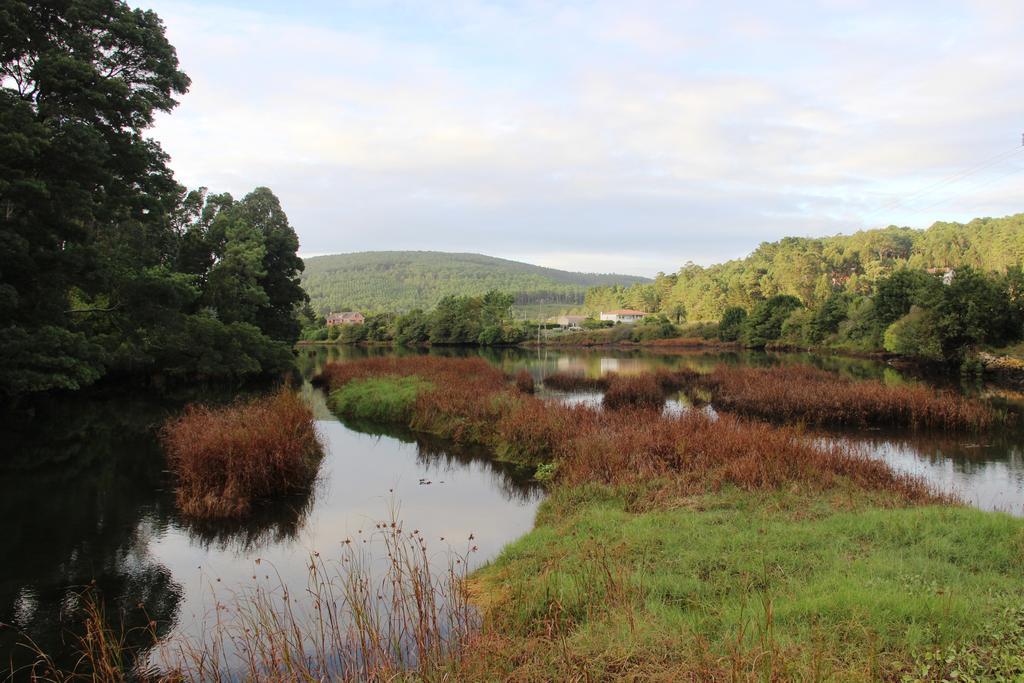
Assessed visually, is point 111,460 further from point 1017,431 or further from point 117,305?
point 1017,431

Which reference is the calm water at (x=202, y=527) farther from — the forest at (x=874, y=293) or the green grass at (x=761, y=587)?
the forest at (x=874, y=293)

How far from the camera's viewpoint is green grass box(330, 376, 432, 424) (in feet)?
78.0

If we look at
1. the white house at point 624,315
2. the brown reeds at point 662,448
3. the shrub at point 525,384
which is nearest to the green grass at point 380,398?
the brown reeds at point 662,448

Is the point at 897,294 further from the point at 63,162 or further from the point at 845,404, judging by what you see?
the point at 63,162

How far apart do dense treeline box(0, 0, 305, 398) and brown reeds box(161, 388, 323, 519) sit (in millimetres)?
6881

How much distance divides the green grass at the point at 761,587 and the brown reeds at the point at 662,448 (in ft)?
3.25

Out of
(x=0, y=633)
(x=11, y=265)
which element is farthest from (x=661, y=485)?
(x=11, y=265)

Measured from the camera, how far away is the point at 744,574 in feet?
21.9

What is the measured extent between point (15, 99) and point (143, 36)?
24.7ft

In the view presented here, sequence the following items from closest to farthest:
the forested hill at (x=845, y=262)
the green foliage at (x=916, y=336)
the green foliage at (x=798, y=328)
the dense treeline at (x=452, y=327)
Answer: the green foliage at (x=916, y=336) < the green foliage at (x=798, y=328) < the forested hill at (x=845, y=262) < the dense treeline at (x=452, y=327)

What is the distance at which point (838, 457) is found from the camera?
1186 cm

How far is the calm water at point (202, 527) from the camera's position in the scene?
27.9 feet

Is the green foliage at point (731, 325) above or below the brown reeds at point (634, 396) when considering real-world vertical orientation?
above

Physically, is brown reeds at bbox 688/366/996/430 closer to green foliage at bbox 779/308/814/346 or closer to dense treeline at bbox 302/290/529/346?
green foliage at bbox 779/308/814/346
